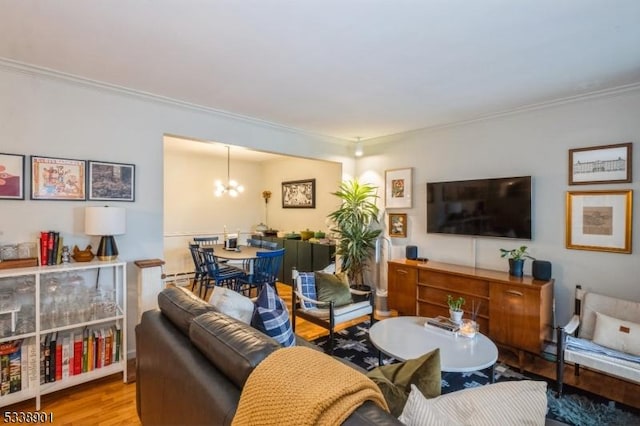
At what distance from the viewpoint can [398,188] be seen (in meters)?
4.51

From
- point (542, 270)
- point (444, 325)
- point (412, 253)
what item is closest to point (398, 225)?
point (412, 253)

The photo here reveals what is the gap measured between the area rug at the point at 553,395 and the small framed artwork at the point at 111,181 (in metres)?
2.44

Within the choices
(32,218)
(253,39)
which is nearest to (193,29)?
(253,39)

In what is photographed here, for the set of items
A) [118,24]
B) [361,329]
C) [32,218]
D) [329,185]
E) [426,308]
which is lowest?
[361,329]

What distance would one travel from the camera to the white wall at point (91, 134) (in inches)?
96.0

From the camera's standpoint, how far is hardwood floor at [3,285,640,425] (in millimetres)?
2197

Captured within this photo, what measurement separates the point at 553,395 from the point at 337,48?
10.1 ft

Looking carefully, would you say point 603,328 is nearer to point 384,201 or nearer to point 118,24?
point 384,201

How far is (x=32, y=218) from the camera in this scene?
8.22 ft

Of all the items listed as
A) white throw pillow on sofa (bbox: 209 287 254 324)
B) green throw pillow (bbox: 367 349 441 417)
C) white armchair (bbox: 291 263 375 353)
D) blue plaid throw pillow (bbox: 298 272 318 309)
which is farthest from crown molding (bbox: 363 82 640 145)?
white throw pillow on sofa (bbox: 209 287 254 324)

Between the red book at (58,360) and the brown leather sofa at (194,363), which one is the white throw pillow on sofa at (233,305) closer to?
the brown leather sofa at (194,363)

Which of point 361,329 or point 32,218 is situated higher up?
point 32,218

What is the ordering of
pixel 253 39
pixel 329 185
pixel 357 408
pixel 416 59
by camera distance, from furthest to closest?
pixel 329 185, pixel 416 59, pixel 253 39, pixel 357 408

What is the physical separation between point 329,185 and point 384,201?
146 cm
